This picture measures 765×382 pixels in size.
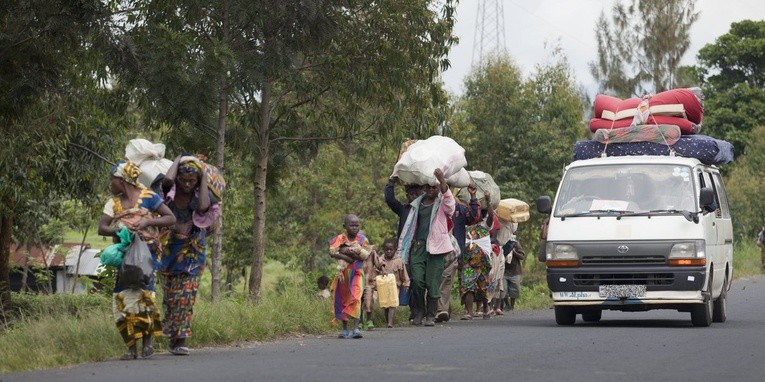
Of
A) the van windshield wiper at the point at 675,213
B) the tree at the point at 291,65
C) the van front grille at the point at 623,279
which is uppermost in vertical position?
the tree at the point at 291,65

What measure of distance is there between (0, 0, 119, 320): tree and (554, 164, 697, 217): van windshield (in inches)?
234

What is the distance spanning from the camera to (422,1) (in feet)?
65.1

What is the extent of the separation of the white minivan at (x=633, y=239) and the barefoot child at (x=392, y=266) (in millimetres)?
1720

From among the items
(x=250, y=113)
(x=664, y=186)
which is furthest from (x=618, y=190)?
(x=250, y=113)

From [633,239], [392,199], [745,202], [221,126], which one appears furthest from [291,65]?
[745,202]

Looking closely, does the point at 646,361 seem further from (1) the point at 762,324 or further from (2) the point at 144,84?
(2) the point at 144,84

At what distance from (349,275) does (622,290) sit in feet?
11.0

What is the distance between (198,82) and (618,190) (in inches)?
210

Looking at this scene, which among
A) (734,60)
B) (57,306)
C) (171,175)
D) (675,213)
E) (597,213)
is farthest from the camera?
(734,60)

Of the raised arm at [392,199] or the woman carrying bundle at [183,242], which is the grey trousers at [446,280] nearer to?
the raised arm at [392,199]

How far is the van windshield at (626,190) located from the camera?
53.3 feet

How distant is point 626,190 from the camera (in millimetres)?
16422

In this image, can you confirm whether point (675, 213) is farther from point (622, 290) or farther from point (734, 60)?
point (734, 60)

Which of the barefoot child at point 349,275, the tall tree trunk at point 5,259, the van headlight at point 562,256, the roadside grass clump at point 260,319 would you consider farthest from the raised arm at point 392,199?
the tall tree trunk at point 5,259
